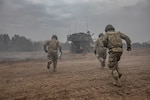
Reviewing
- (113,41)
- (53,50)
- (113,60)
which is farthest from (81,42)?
(113,60)

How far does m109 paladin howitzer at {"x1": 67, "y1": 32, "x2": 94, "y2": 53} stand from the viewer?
31781mm

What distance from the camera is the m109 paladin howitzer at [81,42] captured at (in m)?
31.8

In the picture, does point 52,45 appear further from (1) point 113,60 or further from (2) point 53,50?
(1) point 113,60

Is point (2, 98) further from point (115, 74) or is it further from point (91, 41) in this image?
point (91, 41)

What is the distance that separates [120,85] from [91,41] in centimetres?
2794

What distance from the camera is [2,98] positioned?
5676 mm

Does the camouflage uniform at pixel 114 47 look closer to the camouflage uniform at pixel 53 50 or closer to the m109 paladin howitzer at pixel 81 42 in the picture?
the camouflage uniform at pixel 53 50

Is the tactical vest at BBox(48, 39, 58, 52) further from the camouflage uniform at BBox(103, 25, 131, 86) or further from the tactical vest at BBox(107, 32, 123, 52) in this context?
the tactical vest at BBox(107, 32, 123, 52)

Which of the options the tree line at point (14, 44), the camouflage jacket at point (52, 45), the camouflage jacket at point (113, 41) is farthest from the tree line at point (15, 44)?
the camouflage jacket at point (113, 41)

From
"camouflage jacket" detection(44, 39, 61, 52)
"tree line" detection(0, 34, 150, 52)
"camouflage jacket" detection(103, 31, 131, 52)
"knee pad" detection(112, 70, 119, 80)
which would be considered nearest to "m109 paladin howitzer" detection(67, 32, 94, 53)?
"tree line" detection(0, 34, 150, 52)

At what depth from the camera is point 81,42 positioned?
32.6 meters

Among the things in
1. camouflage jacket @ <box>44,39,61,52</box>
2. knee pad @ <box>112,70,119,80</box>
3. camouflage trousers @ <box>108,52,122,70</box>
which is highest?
camouflage jacket @ <box>44,39,61,52</box>

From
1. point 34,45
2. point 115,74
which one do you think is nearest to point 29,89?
point 115,74

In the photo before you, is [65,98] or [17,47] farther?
[17,47]
